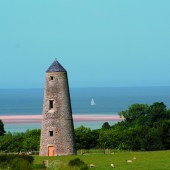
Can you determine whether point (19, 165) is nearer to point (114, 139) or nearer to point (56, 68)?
point (56, 68)

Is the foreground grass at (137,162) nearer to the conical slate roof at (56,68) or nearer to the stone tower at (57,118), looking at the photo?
the stone tower at (57,118)

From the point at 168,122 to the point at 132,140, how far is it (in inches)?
205

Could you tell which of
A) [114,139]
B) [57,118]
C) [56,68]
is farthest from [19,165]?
[114,139]

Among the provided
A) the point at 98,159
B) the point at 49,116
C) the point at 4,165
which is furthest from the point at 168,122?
the point at 4,165

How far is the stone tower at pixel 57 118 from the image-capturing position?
53.2 metres

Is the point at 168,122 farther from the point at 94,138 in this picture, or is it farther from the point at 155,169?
the point at 155,169

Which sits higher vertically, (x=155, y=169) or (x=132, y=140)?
(x=132, y=140)

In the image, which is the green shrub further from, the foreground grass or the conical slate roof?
the conical slate roof

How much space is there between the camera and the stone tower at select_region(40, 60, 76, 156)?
53.2 m

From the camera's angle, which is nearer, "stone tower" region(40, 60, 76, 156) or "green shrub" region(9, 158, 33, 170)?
"green shrub" region(9, 158, 33, 170)

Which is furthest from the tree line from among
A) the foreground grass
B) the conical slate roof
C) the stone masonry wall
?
the foreground grass

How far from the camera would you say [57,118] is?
175ft

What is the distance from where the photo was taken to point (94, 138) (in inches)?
2879

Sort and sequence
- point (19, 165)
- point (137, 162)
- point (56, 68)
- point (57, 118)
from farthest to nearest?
point (56, 68), point (57, 118), point (137, 162), point (19, 165)
